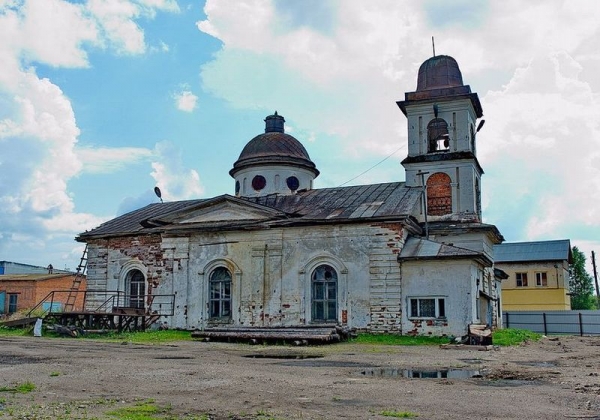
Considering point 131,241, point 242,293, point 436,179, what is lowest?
point 242,293

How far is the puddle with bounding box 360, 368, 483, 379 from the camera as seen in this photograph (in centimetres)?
1020

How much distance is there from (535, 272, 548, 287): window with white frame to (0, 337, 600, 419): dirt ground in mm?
30165

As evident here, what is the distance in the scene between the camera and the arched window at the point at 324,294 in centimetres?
2247

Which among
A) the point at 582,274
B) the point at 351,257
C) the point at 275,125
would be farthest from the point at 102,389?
the point at 582,274

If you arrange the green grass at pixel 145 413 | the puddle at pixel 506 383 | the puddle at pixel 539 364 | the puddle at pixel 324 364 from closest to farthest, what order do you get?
the green grass at pixel 145 413, the puddle at pixel 506 383, the puddle at pixel 324 364, the puddle at pixel 539 364

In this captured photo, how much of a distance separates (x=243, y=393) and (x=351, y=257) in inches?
573

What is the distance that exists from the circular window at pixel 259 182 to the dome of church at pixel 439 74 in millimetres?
8196

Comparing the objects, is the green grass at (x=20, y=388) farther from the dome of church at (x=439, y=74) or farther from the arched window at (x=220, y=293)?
the dome of church at (x=439, y=74)

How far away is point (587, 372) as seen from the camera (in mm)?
10977

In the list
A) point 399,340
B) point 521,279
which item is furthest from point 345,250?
point 521,279

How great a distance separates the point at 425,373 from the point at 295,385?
9.78ft

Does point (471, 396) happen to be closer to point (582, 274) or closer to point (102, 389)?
point (102, 389)

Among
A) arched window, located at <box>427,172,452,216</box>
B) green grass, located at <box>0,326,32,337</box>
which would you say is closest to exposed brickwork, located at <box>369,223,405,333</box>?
arched window, located at <box>427,172,452,216</box>

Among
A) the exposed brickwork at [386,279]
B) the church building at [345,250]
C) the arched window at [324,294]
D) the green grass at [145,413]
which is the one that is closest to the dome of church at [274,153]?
the church building at [345,250]
